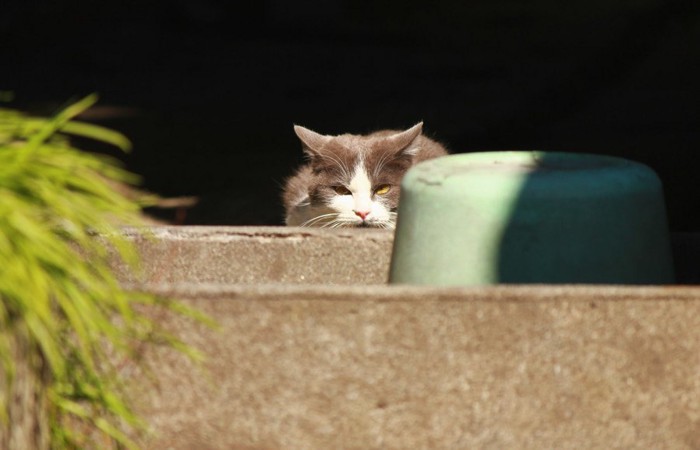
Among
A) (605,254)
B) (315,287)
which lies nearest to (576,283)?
(605,254)

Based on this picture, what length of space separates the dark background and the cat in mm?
1253

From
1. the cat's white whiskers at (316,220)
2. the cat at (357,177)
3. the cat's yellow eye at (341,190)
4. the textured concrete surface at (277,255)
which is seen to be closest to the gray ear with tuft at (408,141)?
the cat at (357,177)

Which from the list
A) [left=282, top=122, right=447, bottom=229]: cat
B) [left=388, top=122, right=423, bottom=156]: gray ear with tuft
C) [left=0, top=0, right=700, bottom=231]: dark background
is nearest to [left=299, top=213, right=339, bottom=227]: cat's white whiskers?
[left=282, top=122, right=447, bottom=229]: cat

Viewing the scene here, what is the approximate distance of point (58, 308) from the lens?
229 centimetres

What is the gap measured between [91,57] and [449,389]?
772 centimetres

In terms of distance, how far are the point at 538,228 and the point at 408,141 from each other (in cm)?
171

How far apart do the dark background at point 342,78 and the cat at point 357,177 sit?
1253 millimetres

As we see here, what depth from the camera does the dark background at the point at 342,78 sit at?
6.75 metres

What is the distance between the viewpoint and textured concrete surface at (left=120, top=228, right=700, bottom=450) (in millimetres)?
2424

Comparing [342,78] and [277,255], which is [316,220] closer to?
[277,255]

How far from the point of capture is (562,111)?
24.4ft

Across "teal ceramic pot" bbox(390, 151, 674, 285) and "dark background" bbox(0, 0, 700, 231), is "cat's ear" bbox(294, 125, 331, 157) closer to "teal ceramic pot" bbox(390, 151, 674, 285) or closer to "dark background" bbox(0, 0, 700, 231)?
"dark background" bbox(0, 0, 700, 231)

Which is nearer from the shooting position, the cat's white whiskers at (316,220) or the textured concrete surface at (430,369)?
the textured concrete surface at (430,369)

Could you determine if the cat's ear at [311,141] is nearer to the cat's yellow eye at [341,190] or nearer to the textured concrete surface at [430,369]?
the cat's yellow eye at [341,190]
